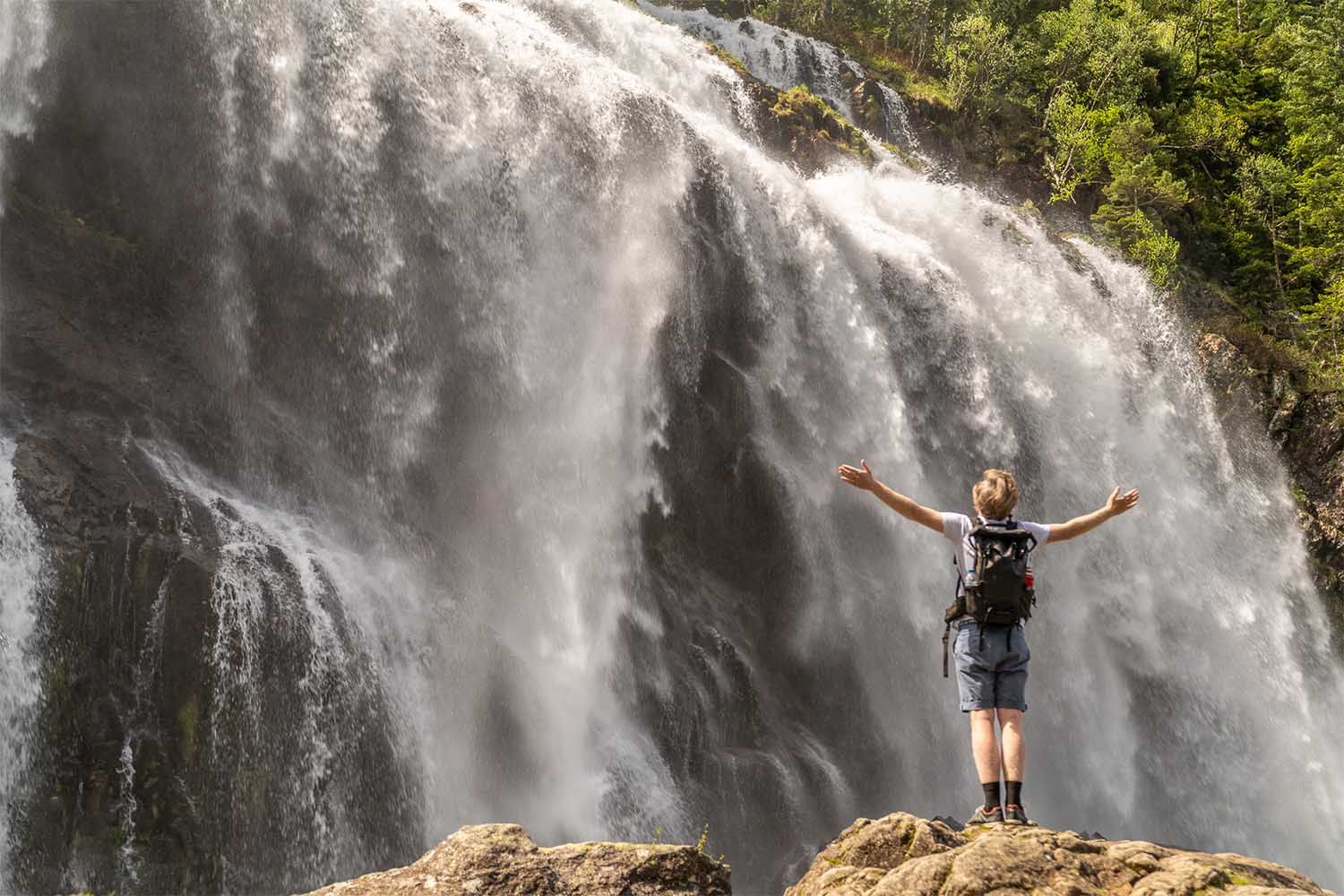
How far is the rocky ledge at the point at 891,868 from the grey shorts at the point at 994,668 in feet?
2.12

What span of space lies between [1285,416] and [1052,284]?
7.38 m

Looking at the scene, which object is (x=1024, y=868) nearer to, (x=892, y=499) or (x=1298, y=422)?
(x=892, y=499)

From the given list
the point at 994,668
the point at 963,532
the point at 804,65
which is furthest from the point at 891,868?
the point at 804,65

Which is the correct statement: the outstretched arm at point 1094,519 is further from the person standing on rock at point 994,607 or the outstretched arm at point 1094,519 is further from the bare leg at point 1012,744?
the bare leg at point 1012,744

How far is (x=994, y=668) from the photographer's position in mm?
5266

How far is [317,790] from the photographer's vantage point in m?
11.0

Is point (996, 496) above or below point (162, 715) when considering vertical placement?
above

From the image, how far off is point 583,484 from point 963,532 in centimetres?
992

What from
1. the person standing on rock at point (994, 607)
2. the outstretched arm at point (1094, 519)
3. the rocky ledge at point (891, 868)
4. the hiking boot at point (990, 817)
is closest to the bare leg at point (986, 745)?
the person standing on rock at point (994, 607)

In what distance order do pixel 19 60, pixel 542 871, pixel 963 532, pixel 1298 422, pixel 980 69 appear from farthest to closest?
1. pixel 980 69
2. pixel 1298 422
3. pixel 19 60
4. pixel 963 532
5. pixel 542 871

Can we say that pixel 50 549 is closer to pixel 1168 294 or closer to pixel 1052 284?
pixel 1052 284

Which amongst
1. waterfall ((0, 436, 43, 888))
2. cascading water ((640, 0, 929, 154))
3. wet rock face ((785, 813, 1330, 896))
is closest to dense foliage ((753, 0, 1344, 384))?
cascading water ((640, 0, 929, 154))

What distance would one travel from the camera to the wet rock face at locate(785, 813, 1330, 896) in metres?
4.00

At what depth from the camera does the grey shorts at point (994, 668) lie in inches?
207
